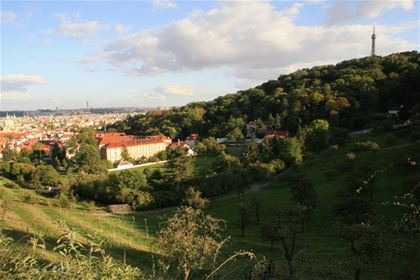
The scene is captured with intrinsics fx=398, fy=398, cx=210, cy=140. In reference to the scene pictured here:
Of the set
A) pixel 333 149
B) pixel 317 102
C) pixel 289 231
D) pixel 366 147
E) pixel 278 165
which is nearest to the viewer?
pixel 289 231

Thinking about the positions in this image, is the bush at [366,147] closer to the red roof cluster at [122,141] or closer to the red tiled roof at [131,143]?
the red tiled roof at [131,143]

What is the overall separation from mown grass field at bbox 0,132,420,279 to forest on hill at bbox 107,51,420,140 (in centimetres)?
1682

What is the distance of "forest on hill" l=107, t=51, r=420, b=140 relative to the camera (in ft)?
238

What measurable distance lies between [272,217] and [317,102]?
46512 mm

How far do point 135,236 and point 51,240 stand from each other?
7.14m

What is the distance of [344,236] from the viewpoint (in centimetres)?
2205

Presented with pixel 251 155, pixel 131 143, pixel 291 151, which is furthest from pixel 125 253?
pixel 131 143

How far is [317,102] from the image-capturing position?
77125 mm

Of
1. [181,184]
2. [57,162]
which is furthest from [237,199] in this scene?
[57,162]

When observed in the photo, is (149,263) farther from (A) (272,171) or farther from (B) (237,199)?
(A) (272,171)

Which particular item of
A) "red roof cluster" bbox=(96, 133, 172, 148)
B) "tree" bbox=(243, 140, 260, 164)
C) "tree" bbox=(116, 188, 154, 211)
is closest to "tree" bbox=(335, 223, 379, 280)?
"tree" bbox=(116, 188, 154, 211)

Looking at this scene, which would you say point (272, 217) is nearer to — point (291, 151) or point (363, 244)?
point (363, 244)

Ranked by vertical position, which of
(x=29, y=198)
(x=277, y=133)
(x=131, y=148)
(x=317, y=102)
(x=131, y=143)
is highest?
(x=317, y=102)

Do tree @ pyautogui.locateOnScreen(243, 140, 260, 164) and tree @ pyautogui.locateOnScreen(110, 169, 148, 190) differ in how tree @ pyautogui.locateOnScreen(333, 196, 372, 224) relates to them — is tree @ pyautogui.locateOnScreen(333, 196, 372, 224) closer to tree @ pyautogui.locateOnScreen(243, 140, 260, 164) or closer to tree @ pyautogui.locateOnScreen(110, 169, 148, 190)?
tree @ pyautogui.locateOnScreen(110, 169, 148, 190)
